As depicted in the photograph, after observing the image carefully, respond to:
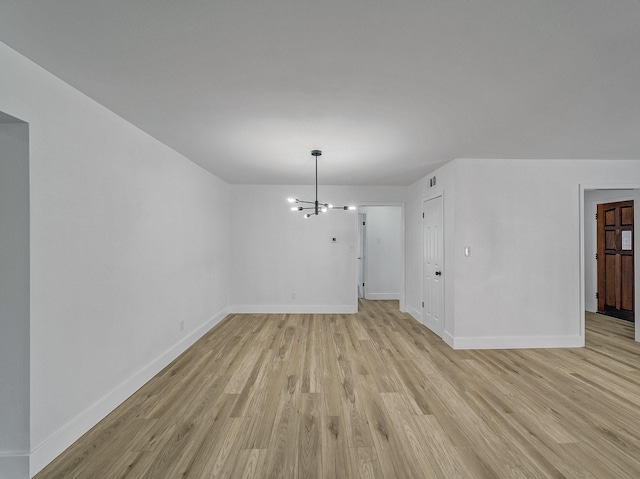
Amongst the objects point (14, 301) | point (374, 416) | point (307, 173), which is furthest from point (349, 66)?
point (307, 173)

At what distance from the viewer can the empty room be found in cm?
167

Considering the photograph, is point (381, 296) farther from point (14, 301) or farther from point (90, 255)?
point (14, 301)

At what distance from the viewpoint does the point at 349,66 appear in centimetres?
190

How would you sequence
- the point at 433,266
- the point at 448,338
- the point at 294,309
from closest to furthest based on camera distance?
the point at 448,338, the point at 433,266, the point at 294,309

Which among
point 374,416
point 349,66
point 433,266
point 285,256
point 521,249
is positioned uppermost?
point 349,66

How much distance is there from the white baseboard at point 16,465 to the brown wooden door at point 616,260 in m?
8.11

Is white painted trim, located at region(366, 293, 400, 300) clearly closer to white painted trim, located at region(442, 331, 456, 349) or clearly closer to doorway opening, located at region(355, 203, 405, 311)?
doorway opening, located at region(355, 203, 405, 311)

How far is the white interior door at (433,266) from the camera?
4648mm

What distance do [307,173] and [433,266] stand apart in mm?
2521

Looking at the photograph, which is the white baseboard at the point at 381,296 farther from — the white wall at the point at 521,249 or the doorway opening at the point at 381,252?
the white wall at the point at 521,249

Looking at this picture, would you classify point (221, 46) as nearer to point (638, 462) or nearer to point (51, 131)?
point (51, 131)

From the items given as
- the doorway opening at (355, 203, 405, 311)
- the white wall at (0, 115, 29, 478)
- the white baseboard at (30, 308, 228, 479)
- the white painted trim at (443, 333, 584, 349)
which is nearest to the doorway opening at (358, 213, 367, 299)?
the doorway opening at (355, 203, 405, 311)

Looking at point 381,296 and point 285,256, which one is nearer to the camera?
point 285,256

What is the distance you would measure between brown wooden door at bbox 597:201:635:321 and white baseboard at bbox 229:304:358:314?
4.85 m
